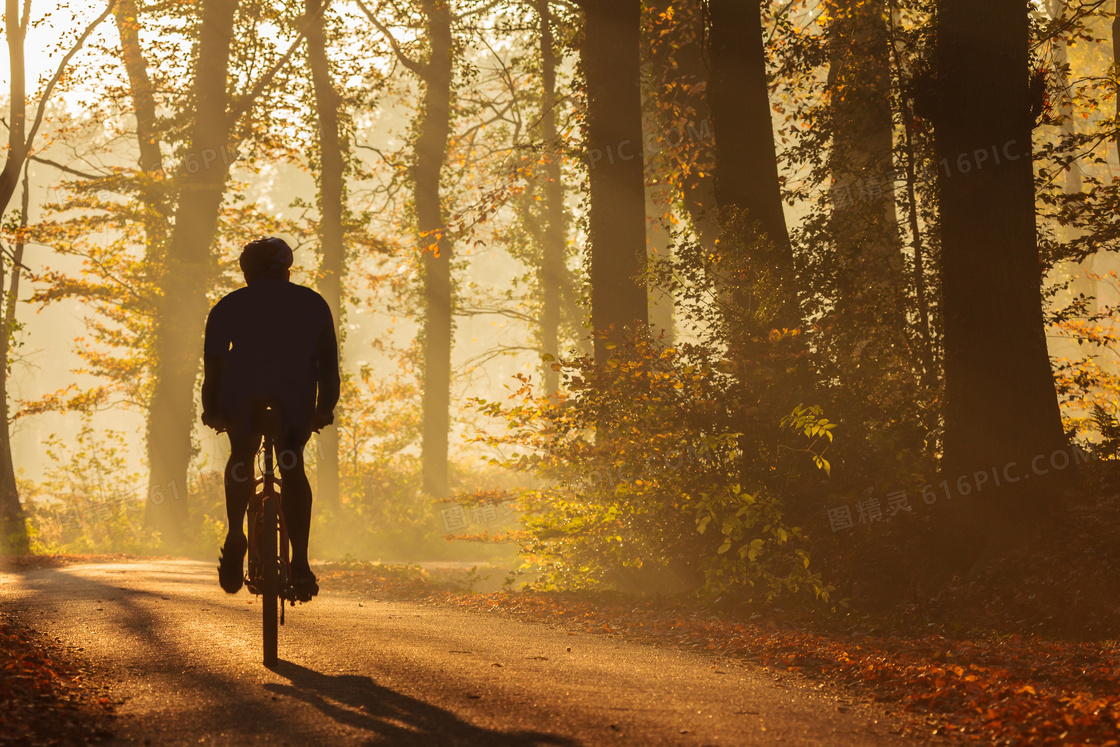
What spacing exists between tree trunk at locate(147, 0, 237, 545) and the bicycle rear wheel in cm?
1970

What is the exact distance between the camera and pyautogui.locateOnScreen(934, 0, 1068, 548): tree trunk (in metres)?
9.14

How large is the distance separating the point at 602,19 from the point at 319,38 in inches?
659

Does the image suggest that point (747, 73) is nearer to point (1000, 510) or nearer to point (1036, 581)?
point (1000, 510)

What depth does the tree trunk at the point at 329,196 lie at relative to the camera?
2803 cm

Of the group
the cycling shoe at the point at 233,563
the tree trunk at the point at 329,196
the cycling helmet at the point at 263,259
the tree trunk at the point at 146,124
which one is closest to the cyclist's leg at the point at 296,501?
the cycling shoe at the point at 233,563

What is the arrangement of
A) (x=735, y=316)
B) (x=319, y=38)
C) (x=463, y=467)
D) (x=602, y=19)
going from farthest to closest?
(x=463, y=467) → (x=319, y=38) → (x=602, y=19) → (x=735, y=316)

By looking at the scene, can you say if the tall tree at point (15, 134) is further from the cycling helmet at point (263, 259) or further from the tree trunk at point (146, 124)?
the cycling helmet at point (263, 259)

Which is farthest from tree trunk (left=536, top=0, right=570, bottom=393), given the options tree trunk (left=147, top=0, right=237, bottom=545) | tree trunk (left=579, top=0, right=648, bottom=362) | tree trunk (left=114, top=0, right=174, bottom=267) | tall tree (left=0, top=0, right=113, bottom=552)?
tree trunk (left=579, top=0, right=648, bottom=362)

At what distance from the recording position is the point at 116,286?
80.9ft

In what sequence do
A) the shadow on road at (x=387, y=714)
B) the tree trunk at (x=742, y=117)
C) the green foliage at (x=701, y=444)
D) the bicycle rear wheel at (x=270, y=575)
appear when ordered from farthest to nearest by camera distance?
the tree trunk at (x=742, y=117) < the green foliage at (x=701, y=444) < the bicycle rear wheel at (x=270, y=575) < the shadow on road at (x=387, y=714)

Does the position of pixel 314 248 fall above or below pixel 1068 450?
above

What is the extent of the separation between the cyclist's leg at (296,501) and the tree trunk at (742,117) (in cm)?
726

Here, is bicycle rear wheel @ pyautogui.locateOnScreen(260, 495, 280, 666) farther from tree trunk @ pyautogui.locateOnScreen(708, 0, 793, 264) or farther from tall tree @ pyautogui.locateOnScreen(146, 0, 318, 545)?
tall tree @ pyautogui.locateOnScreen(146, 0, 318, 545)

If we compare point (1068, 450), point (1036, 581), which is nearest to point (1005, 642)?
point (1036, 581)
